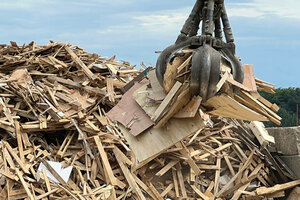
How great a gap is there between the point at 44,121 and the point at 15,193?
1.18m

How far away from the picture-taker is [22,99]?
22.0 ft

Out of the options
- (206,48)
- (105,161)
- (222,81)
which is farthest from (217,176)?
(206,48)

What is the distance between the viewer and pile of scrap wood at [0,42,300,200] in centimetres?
434

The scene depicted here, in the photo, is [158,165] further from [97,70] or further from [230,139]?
[97,70]

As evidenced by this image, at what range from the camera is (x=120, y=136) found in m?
6.36

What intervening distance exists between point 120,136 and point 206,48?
2922 mm

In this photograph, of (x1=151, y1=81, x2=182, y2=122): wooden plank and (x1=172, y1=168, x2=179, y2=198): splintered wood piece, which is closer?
(x1=151, y1=81, x2=182, y2=122): wooden plank

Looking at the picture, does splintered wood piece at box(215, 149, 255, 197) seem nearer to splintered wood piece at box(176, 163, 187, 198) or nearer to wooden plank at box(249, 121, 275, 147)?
wooden plank at box(249, 121, 275, 147)

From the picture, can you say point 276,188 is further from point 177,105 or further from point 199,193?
point 177,105

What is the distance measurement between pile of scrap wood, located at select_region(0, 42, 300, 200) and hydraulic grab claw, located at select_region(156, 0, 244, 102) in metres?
0.13

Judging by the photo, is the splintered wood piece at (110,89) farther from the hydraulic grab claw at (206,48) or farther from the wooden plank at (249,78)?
the hydraulic grab claw at (206,48)

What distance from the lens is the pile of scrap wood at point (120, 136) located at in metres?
4.34

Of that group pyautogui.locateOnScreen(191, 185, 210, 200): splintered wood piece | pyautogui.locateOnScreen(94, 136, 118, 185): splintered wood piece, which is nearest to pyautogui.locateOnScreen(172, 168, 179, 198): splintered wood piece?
pyautogui.locateOnScreen(191, 185, 210, 200): splintered wood piece

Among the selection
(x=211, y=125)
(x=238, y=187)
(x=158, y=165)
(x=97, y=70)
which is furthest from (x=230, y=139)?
(x=97, y=70)
